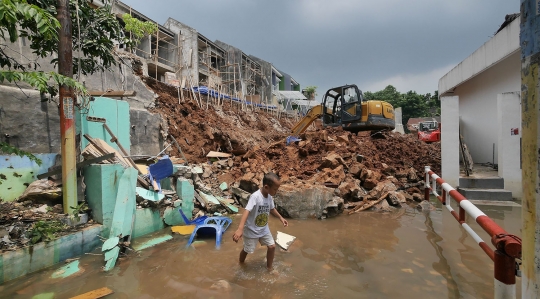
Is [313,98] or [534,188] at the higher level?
[313,98]

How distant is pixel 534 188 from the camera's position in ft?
4.71

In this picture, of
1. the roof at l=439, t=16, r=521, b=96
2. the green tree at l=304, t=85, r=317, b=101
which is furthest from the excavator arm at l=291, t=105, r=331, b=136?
the green tree at l=304, t=85, r=317, b=101

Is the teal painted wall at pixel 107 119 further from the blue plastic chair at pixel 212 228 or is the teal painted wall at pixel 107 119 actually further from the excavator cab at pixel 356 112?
the excavator cab at pixel 356 112

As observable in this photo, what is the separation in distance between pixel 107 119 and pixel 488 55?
36.6 feet

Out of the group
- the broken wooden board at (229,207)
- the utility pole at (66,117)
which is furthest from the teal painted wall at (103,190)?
the broken wooden board at (229,207)

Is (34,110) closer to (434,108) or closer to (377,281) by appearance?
(377,281)

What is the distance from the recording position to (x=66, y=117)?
176 inches

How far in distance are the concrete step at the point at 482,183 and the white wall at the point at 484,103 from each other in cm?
293

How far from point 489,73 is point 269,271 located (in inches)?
419

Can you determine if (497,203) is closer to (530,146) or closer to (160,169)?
(530,146)

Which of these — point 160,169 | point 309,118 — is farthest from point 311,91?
point 160,169

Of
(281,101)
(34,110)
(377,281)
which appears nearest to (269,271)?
(377,281)

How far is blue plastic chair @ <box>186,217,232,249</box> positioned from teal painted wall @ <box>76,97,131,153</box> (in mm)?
3097

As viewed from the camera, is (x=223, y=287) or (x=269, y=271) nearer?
(x=223, y=287)
